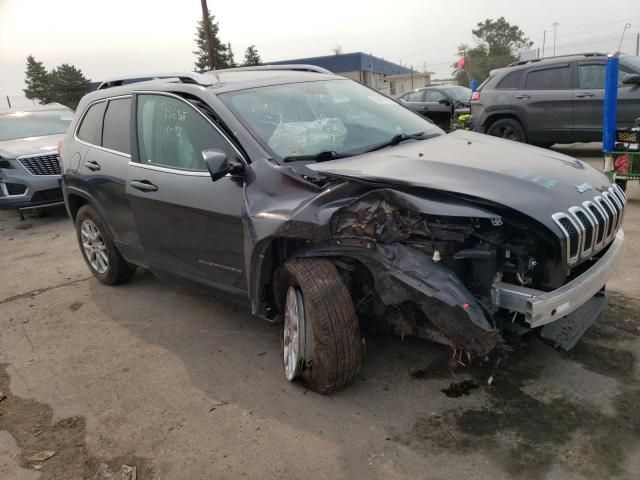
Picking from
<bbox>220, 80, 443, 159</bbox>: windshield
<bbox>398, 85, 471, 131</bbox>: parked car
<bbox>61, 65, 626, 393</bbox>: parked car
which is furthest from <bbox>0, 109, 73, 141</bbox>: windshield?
<bbox>398, 85, 471, 131</bbox>: parked car

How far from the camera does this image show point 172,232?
3889 millimetres

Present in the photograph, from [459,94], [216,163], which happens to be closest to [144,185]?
[216,163]

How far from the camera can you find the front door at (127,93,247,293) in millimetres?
3436

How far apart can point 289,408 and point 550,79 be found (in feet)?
29.1

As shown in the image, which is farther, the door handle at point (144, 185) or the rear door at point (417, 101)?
the rear door at point (417, 101)

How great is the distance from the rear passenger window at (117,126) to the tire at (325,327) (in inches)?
84.2

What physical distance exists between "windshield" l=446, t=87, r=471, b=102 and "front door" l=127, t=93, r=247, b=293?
40.6 ft

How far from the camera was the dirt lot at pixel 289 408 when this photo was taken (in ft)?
8.38

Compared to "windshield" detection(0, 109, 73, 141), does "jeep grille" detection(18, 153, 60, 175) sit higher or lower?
lower

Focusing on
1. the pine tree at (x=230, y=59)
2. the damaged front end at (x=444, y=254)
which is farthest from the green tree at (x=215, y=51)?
the damaged front end at (x=444, y=254)

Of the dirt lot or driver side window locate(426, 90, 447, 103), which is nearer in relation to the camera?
the dirt lot

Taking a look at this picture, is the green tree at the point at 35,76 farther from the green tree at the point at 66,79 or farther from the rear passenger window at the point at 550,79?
the rear passenger window at the point at 550,79

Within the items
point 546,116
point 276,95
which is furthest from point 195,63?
point 276,95

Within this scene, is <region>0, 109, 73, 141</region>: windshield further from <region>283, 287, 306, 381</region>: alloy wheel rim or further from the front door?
<region>283, 287, 306, 381</region>: alloy wheel rim
